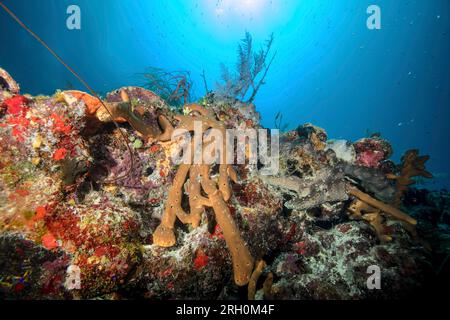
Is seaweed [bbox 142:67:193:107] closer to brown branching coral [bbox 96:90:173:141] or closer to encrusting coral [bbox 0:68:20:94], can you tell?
brown branching coral [bbox 96:90:173:141]

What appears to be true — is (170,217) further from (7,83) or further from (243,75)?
(243,75)

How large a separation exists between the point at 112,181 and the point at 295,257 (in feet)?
9.98

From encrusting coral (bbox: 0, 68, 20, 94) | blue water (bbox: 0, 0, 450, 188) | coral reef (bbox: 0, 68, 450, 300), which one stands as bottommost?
coral reef (bbox: 0, 68, 450, 300)

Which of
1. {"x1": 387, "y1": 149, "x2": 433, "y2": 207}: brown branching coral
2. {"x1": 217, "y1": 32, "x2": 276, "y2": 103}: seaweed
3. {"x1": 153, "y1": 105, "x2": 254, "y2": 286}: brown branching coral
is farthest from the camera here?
{"x1": 217, "y1": 32, "x2": 276, "y2": 103}: seaweed

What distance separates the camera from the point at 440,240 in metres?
3.69

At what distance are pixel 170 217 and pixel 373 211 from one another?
12.1 ft

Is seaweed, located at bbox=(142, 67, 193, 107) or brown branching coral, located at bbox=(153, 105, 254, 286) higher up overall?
seaweed, located at bbox=(142, 67, 193, 107)

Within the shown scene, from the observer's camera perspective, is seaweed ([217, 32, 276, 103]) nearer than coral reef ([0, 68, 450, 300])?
No

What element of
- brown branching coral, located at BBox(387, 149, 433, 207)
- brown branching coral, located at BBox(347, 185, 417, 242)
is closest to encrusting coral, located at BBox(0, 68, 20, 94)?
brown branching coral, located at BBox(347, 185, 417, 242)

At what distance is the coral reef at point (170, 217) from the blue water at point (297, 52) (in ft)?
155

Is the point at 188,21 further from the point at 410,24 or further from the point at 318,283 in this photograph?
Answer: the point at 318,283

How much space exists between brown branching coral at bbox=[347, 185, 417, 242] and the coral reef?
0.02 meters

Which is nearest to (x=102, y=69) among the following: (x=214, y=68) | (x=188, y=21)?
(x=188, y=21)

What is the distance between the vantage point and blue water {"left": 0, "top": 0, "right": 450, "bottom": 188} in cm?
4825
